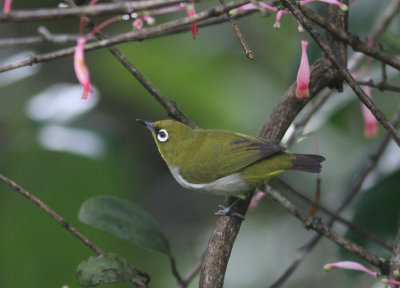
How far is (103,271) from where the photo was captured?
1.89 m

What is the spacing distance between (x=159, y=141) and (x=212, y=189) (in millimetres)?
418

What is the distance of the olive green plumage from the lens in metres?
2.36

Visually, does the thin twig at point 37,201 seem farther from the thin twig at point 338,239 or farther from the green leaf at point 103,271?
the thin twig at point 338,239

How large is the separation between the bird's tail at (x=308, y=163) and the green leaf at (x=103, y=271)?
786 millimetres

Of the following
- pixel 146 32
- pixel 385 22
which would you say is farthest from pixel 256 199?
pixel 146 32

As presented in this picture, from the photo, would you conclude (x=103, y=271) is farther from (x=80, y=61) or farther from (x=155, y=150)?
(x=155, y=150)

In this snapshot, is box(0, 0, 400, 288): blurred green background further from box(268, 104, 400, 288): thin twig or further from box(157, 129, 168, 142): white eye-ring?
box(157, 129, 168, 142): white eye-ring

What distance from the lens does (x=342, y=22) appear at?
214cm

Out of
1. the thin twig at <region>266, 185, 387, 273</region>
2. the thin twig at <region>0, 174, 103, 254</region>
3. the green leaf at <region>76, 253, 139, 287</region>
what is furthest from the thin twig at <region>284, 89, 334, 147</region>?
the thin twig at <region>0, 174, 103, 254</region>

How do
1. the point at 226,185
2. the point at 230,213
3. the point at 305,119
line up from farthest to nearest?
the point at 305,119
the point at 226,185
the point at 230,213

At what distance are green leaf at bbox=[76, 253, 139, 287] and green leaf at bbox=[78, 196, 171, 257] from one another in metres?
0.30

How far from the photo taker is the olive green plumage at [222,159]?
2.36m

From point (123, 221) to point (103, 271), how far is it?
448mm

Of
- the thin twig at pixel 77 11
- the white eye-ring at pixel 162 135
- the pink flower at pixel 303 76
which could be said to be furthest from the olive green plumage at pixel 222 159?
the thin twig at pixel 77 11
